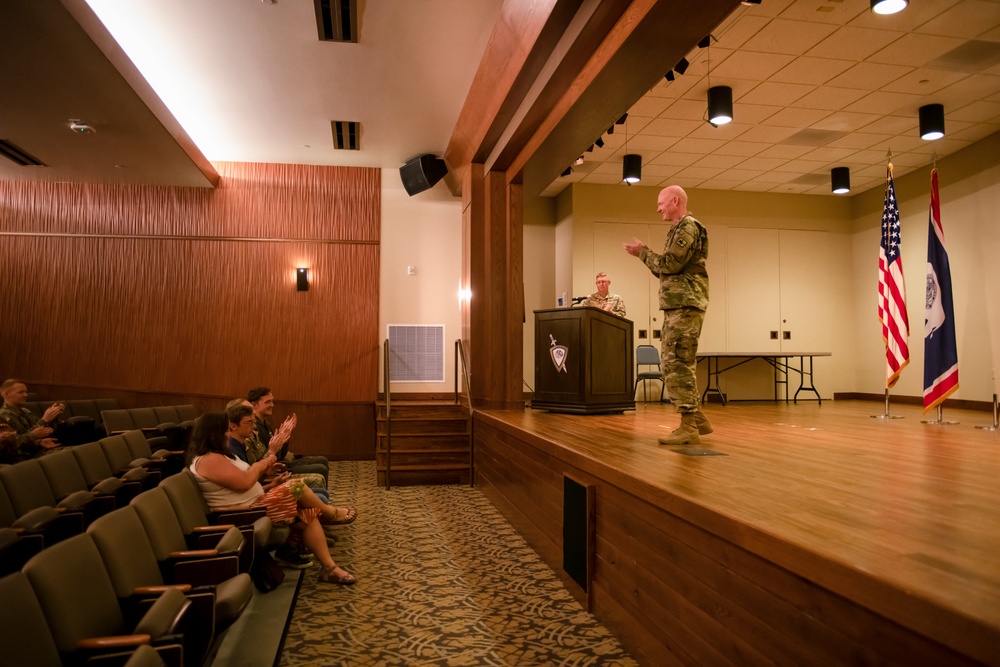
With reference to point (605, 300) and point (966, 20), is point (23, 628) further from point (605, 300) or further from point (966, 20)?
point (966, 20)

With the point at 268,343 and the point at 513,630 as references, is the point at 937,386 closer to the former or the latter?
the point at 513,630

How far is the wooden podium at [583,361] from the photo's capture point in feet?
19.0

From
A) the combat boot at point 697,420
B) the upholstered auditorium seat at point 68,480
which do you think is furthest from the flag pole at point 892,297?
the upholstered auditorium seat at point 68,480

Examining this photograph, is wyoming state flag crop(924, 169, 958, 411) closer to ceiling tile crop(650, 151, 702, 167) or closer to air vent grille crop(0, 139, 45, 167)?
ceiling tile crop(650, 151, 702, 167)

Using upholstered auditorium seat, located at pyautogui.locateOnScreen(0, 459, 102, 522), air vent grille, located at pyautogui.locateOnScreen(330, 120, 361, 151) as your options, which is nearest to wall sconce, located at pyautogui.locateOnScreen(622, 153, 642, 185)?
air vent grille, located at pyautogui.locateOnScreen(330, 120, 361, 151)

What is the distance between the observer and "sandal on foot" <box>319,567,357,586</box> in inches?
147

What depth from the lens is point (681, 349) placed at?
3666 mm

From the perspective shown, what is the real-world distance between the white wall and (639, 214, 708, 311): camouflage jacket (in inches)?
207

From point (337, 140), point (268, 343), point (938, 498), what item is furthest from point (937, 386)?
point (268, 343)

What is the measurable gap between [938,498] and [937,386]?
491 centimetres

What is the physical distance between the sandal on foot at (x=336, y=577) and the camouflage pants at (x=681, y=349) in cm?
214

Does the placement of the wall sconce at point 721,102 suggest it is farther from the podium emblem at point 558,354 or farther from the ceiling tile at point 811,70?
the podium emblem at point 558,354

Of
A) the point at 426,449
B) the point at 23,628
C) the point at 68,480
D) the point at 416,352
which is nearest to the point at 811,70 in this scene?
the point at 426,449

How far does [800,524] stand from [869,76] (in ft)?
18.5
